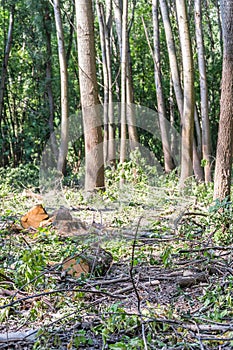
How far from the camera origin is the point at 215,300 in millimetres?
4113

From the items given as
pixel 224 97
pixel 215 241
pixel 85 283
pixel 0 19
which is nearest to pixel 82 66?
pixel 224 97

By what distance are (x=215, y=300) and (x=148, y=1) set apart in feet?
58.1

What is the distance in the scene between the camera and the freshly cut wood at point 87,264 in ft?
15.8

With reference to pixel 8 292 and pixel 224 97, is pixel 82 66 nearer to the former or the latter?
pixel 224 97

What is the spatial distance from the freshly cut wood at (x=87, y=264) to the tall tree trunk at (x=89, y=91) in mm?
4540

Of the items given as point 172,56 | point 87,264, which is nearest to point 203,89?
point 172,56

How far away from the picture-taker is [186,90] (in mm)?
10734

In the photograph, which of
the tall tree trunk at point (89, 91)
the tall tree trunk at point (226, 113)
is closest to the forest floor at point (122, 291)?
the tall tree trunk at point (226, 113)

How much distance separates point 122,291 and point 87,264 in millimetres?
580

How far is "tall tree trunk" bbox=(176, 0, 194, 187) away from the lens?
1052 cm

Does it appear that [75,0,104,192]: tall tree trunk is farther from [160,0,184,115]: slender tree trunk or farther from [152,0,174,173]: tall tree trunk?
[152,0,174,173]: tall tree trunk

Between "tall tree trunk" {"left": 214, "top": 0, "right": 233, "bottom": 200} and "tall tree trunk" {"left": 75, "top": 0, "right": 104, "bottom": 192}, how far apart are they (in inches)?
124

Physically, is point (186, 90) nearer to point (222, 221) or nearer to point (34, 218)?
point (34, 218)

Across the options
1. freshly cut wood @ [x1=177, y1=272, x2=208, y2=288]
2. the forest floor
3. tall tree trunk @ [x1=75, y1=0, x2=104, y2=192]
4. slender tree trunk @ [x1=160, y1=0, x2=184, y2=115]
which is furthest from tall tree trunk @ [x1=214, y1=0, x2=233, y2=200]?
slender tree trunk @ [x1=160, y1=0, x2=184, y2=115]
